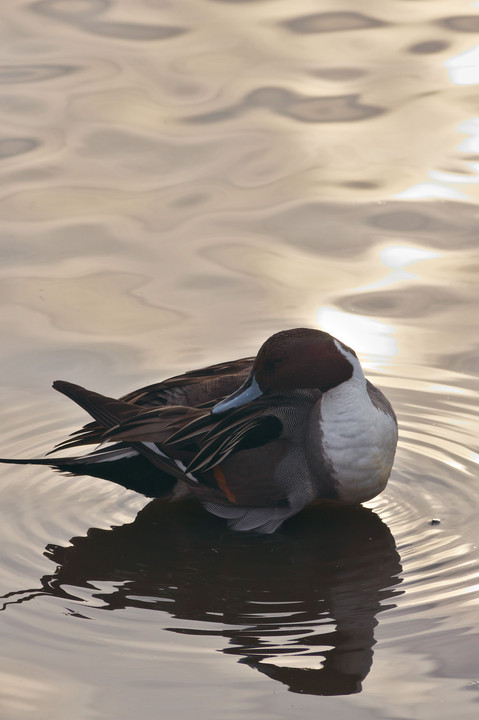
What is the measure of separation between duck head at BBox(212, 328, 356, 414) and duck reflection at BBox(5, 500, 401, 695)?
2.05 ft

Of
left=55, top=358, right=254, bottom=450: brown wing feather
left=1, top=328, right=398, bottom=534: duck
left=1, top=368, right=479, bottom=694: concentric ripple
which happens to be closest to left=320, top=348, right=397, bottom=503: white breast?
left=1, top=328, right=398, bottom=534: duck

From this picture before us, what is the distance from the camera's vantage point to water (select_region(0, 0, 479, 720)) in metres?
4.80

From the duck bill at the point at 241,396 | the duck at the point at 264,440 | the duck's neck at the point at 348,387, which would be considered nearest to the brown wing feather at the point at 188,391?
the duck at the point at 264,440

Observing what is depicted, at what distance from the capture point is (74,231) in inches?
350

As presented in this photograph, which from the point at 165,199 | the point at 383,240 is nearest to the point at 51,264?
the point at 165,199

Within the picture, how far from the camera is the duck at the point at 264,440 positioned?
5711mm

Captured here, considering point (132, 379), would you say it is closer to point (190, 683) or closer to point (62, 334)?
point (62, 334)

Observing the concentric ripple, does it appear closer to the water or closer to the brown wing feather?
the water

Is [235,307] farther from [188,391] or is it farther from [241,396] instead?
[241,396]

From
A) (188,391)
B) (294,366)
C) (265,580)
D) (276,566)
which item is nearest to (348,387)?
(294,366)

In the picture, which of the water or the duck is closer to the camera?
the water

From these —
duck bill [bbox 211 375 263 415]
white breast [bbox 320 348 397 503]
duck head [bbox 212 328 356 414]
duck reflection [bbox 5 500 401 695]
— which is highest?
duck head [bbox 212 328 356 414]

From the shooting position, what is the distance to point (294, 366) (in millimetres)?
5758

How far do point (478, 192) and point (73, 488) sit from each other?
13.7 feet
